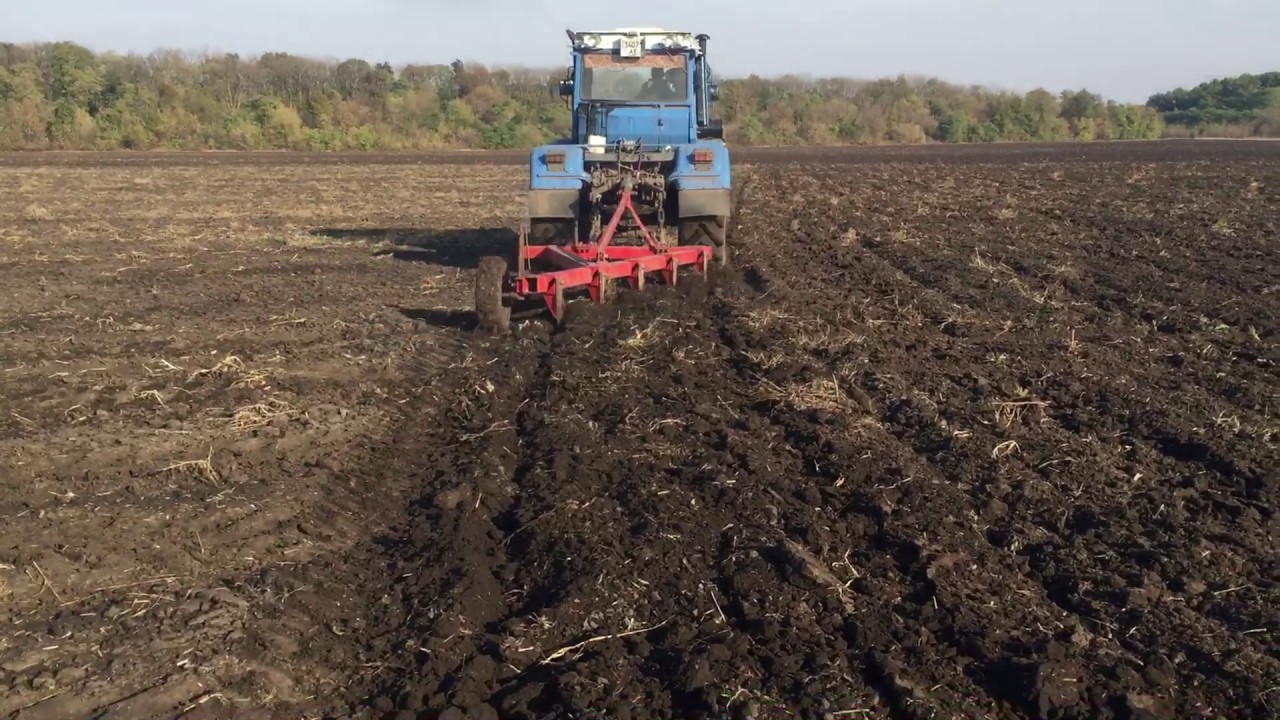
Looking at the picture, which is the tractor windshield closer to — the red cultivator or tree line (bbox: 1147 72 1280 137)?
the red cultivator

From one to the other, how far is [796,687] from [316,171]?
27368 millimetres

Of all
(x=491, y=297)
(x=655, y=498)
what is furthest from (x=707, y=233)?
(x=655, y=498)

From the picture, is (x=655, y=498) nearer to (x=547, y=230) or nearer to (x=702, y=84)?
(x=547, y=230)

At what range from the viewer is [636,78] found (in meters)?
11.9

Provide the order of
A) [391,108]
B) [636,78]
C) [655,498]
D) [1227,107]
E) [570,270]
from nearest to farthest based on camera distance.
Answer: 1. [655,498]
2. [570,270]
3. [636,78]
4. [391,108]
5. [1227,107]

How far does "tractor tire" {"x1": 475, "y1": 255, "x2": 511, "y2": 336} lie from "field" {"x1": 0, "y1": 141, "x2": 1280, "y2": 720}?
0.83 ft

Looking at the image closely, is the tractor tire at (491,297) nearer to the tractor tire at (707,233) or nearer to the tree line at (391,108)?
the tractor tire at (707,233)

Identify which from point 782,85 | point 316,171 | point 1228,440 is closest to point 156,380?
point 1228,440

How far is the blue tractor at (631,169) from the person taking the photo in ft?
31.8

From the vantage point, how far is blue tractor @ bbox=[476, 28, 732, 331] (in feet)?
31.8

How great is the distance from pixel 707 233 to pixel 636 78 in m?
2.17

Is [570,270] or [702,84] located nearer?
[570,270]

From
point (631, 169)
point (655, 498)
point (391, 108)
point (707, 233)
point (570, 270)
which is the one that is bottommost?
point (655, 498)

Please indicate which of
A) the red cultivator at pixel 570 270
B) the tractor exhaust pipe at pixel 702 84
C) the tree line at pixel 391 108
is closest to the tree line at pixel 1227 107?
the tree line at pixel 391 108
